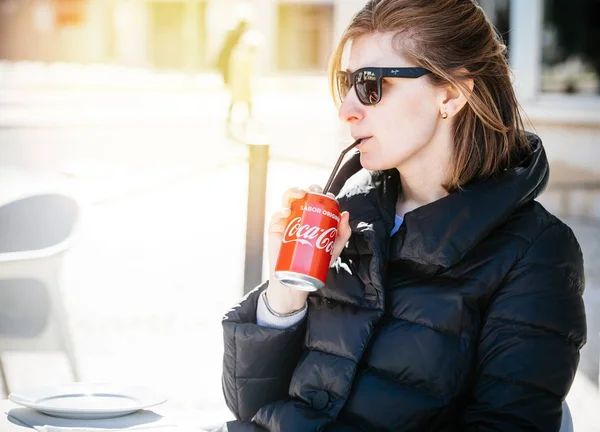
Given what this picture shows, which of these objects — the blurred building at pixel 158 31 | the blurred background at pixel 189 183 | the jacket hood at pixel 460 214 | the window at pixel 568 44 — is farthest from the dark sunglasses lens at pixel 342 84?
the blurred building at pixel 158 31

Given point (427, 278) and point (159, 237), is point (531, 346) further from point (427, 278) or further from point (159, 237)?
point (159, 237)

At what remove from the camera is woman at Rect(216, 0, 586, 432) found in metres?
1.88

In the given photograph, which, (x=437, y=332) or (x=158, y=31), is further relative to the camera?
(x=158, y=31)

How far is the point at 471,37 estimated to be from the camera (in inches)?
83.9

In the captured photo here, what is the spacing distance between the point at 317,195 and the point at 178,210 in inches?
288

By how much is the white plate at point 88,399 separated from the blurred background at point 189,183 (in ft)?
1.18

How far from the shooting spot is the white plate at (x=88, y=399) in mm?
1852

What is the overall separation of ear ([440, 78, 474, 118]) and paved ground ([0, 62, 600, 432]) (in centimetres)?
98

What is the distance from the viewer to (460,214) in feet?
6.63

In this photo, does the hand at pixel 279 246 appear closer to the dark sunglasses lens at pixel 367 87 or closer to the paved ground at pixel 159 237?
the dark sunglasses lens at pixel 367 87

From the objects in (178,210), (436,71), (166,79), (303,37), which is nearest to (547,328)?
(436,71)

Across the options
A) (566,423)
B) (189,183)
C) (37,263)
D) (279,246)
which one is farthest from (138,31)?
(566,423)

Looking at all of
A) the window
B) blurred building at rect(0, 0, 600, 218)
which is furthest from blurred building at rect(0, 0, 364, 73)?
the window

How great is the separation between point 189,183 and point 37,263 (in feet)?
24.1
